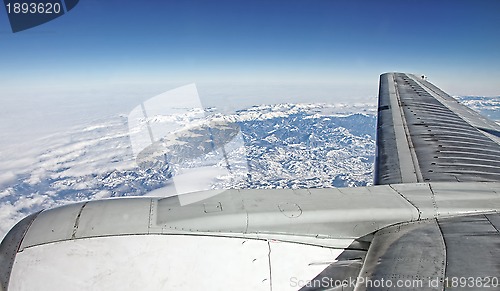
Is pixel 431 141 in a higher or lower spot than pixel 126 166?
higher

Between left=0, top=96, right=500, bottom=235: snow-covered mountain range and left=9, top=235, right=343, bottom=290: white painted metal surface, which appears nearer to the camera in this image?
left=9, top=235, right=343, bottom=290: white painted metal surface

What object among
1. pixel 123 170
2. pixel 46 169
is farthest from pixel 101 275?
pixel 46 169
